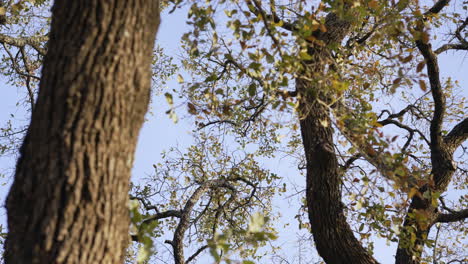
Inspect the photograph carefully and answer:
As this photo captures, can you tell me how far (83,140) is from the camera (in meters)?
2.82

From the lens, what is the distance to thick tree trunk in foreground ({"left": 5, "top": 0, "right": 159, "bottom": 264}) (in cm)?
274

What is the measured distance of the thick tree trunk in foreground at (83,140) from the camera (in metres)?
2.74

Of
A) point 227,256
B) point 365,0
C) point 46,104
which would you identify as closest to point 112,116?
point 46,104

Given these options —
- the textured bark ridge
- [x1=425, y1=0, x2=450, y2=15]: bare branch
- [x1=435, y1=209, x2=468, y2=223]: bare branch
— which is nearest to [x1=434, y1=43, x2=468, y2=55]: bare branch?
[x1=425, y1=0, x2=450, y2=15]: bare branch

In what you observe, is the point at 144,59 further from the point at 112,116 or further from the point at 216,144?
the point at 216,144

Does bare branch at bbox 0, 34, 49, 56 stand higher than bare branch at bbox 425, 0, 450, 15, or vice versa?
bare branch at bbox 425, 0, 450, 15

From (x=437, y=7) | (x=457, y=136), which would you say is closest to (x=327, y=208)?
(x=457, y=136)

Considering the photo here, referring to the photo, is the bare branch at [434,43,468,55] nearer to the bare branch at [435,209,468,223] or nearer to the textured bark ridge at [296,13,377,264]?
the bare branch at [435,209,468,223]

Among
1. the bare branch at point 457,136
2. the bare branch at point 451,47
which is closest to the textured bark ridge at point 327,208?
the bare branch at point 457,136

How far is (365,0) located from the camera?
6.49 m

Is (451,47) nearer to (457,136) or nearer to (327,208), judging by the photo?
(457,136)

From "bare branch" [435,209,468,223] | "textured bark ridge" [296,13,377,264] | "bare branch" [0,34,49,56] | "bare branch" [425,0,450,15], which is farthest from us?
"bare branch" [0,34,49,56]

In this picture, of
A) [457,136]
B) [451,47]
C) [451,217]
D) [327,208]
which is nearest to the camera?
[327,208]

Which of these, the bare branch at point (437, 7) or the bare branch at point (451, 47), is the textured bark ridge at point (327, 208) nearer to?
the bare branch at point (437, 7)
